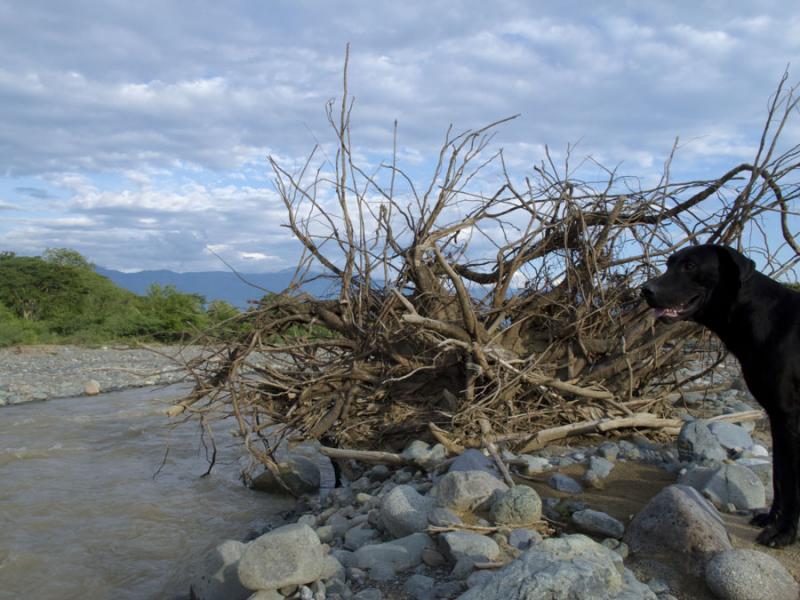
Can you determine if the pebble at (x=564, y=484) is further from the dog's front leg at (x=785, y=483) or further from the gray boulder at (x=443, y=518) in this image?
the dog's front leg at (x=785, y=483)

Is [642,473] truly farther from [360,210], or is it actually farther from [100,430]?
[100,430]

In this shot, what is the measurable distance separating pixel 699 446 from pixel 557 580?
8.47 ft

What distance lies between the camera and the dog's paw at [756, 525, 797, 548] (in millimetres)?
3250

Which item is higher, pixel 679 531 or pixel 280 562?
pixel 679 531

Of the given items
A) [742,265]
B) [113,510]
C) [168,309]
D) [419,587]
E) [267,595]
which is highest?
[742,265]

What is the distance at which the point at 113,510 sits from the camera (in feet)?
19.1

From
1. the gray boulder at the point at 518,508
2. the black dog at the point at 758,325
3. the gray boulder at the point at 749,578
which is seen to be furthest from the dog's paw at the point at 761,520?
the gray boulder at the point at 518,508

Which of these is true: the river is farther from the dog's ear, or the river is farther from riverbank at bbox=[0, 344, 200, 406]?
the dog's ear

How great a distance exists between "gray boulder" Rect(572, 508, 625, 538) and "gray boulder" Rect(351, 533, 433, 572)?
0.79m

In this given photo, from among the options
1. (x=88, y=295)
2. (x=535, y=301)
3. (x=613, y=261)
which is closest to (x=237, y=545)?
(x=535, y=301)

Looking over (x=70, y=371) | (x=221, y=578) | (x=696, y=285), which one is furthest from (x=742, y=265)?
(x=70, y=371)

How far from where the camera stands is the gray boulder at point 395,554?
11.5 ft

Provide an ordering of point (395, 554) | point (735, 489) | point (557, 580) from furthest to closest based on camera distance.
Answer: point (735, 489) < point (395, 554) < point (557, 580)

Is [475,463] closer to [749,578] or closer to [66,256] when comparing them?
[749,578]
